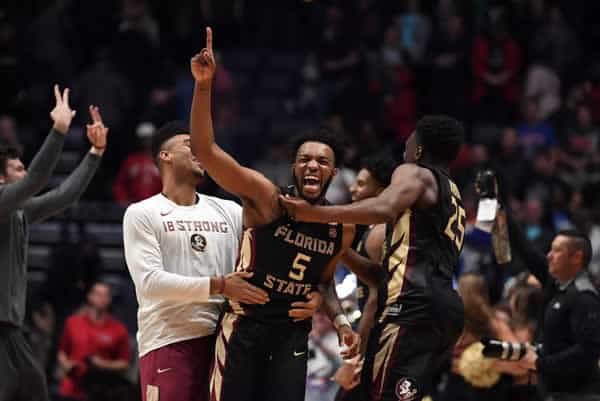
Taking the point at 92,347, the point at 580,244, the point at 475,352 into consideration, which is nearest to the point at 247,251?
the point at 580,244

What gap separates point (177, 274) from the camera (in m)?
6.38

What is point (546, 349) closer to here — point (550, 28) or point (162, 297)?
point (162, 297)

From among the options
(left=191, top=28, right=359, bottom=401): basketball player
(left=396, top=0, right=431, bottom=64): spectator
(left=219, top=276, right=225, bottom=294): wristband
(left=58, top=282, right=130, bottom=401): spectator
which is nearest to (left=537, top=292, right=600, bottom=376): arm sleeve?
(left=191, top=28, right=359, bottom=401): basketball player

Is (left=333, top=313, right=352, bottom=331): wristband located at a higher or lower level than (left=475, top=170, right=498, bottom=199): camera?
lower

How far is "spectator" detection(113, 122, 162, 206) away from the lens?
12984 millimetres

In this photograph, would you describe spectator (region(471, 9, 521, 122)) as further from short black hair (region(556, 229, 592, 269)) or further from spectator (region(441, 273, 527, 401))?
short black hair (region(556, 229, 592, 269))

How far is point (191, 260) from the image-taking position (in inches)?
257

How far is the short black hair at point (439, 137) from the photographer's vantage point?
20.8 feet

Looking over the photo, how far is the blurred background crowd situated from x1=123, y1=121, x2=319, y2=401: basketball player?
16.9 ft

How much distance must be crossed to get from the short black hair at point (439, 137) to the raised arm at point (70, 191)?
2280 millimetres

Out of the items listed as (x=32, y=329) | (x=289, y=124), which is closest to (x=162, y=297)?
(x=32, y=329)

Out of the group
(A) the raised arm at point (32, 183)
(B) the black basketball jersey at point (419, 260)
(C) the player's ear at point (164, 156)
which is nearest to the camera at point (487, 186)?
(B) the black basketball jersey at point (419, 260)

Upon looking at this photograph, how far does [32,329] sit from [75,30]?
15.6 feet

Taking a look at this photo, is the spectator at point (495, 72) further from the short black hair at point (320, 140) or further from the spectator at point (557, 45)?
the short black hair at point (320, 140)
